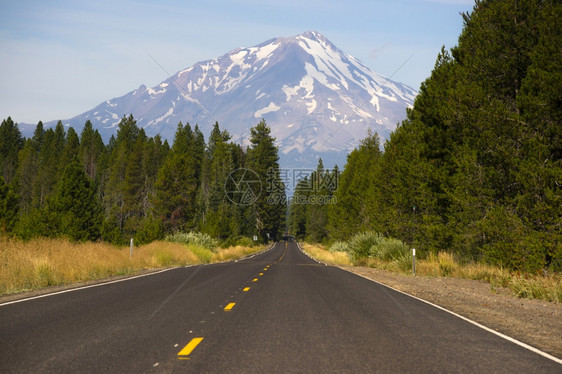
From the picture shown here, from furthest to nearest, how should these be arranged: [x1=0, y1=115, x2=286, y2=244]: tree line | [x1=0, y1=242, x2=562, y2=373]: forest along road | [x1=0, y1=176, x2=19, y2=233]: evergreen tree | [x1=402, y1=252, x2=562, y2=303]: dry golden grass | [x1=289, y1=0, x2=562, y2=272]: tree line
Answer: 1. [x1=0, y1=115, x2=286, y2=244]: tree line
2. [x1=0, y1=176, x2=19, y2=233]: evergreen tree
3. [x1=289, y1=0, x2=562, y2=272]: tree line
4. [x1=402, y1=252, x2=562, y2=303]: dry golden grass
5. [x1=0, y1=242, x2=562, y2=373]: forest along road

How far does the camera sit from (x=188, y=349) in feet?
21.7

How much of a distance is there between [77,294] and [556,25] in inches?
702

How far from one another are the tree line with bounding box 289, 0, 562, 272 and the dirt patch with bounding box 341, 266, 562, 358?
2.75m

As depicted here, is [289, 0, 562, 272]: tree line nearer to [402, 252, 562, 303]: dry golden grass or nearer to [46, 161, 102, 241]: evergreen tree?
[402, 252, 562, 303]: dry golden grass

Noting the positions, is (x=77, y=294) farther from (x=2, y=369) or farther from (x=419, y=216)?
(x=419, y=216)

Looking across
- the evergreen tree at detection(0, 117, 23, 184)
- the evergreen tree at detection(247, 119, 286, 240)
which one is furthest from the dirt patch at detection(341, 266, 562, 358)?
the evergreen tree at detection(0, 117, 23, 184)

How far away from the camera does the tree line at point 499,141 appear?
17.7 m

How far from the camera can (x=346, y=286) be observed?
643 inches

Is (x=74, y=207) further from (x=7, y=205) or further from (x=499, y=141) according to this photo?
(x=499, y=141)

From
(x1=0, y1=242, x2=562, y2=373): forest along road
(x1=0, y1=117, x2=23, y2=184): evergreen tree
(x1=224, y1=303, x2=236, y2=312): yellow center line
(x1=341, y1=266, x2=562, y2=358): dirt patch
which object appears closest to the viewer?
(x1=0, y1=242, x2=562, y2=373): forest along road

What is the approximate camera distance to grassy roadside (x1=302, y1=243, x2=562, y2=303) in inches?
578

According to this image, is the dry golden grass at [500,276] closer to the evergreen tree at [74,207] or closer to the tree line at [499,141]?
the tree line at [499,141]

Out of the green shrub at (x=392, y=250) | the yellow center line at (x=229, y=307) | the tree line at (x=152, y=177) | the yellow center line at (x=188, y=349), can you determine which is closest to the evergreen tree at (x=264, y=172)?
the tree line at (x=152, y=177)

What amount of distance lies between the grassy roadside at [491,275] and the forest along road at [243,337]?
14.9 ft
